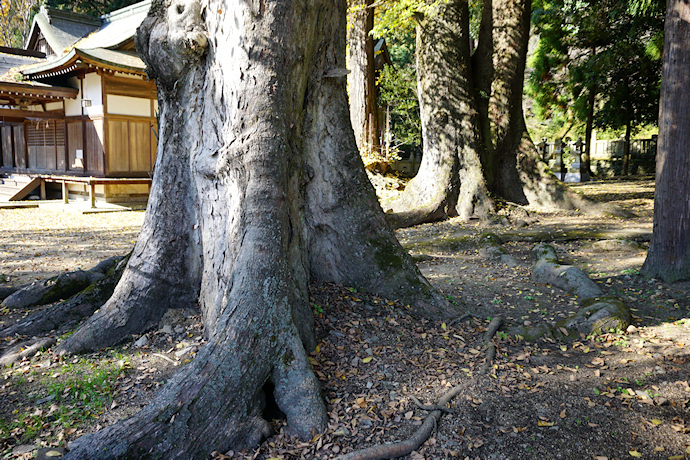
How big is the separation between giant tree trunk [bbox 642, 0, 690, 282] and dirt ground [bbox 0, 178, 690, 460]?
1.10 feet

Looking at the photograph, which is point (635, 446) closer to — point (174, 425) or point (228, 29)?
point (174, 425)

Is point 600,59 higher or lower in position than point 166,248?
higher

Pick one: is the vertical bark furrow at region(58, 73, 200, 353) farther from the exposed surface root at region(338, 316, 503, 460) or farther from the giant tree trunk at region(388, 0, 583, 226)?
the giant tree trunk at region(388, 0, 583, 226)

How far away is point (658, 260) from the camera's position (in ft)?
19.3

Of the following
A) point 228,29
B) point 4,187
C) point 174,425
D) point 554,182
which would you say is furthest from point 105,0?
point 174,425

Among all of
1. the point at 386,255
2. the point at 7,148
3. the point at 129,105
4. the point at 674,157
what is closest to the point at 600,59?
the point at 674,157

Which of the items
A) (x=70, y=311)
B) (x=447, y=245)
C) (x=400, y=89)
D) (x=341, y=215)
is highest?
(x=400, y=89)

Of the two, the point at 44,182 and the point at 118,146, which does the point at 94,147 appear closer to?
the point at 118,146

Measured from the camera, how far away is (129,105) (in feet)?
52.5

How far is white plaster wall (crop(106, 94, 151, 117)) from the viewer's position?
15680 mm

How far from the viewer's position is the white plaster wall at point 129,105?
15.7 metres

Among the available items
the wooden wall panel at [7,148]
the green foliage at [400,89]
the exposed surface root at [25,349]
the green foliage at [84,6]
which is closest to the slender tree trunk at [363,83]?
the green foliage at [400,89]

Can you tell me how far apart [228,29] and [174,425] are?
2885 mm

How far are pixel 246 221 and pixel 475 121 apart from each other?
901 cm
